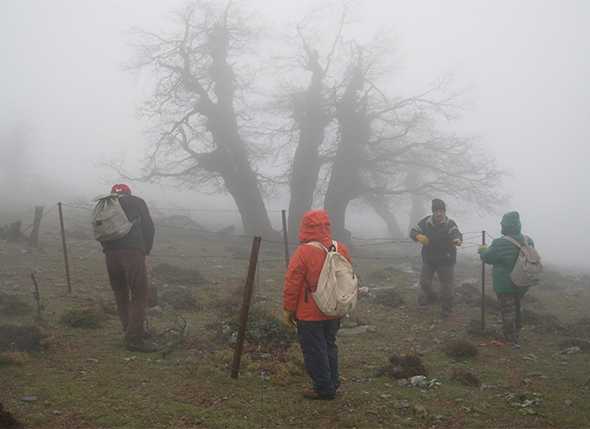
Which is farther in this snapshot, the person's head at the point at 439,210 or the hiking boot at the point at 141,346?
the person's head at the point at 439,210

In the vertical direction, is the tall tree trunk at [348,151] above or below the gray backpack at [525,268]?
above

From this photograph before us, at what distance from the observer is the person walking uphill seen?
6656 millimetres

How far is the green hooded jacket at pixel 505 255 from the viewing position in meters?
7.91

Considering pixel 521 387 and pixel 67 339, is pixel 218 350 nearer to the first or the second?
pixel 67 339

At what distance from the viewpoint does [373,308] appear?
10.6 metres

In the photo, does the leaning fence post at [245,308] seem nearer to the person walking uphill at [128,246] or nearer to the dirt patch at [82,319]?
the person walking uphill at [128,246]

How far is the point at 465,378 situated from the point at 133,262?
408cm

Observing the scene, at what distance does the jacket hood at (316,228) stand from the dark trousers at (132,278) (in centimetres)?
244

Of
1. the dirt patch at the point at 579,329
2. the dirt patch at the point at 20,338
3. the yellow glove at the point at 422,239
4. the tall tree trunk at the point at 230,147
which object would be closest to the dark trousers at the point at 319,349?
the dirt patch at the point at 20,338

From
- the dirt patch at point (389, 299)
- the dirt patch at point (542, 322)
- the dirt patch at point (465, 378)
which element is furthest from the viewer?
the dirt patch at point (389, 299)

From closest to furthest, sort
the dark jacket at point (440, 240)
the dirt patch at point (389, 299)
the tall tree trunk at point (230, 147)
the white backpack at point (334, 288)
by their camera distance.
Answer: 1. the white backpack at point (334, 288)
2. the dark jacket at point (440, 240)
3. the dirt patch at point (389, 299)
4. the tall tree trunk at point (230, 147)

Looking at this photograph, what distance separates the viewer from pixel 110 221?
6.64m

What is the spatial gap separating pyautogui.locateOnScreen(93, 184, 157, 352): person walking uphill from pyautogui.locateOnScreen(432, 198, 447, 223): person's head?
5099mm

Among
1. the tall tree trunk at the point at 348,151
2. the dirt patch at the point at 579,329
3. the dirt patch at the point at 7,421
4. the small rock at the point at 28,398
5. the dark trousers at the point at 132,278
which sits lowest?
the dirt patch at the point at 579,329
